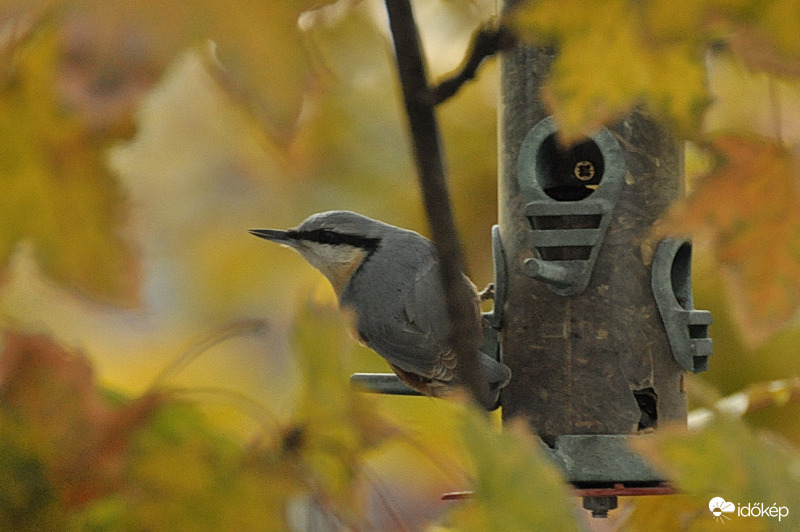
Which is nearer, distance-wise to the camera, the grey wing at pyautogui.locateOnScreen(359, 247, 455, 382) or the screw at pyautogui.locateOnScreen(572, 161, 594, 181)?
the grey wing at pyautogui.locateOnScreen(359, 247, 455, 382)

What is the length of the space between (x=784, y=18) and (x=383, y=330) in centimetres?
138

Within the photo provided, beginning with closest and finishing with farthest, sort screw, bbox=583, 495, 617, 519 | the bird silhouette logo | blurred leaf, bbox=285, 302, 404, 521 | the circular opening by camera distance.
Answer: blurred leaf, bbox=285, 302, 404, 521 < the bird silhouette logo < screw, bbox=583, 495, 617, 519 < the circular opening

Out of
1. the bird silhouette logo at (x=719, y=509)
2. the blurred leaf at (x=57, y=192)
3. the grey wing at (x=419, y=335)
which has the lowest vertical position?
the grey wing at (x=419, y=335)

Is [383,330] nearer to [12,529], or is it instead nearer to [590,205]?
[590,205]

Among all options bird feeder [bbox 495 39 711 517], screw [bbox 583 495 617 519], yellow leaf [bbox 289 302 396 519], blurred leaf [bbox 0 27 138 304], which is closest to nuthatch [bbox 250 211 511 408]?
bird feeder [bbox 495 39 711 517]

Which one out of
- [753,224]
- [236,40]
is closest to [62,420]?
[236,40]

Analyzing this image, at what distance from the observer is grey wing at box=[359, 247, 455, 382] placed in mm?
2139

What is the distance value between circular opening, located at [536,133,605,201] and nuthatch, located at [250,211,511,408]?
1.04 ft

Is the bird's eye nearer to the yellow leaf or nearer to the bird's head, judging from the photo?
the bird's head

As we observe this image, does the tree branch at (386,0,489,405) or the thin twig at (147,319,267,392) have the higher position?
the tree branch at (386,0,489,405)

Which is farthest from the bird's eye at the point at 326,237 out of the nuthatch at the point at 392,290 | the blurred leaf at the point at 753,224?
the blurred leaf at the point at 753,224

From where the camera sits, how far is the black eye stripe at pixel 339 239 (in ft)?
7.63

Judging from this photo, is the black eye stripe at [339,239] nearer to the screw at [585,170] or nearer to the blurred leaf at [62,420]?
the screw at [585,170]

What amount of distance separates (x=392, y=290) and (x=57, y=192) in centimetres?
127
